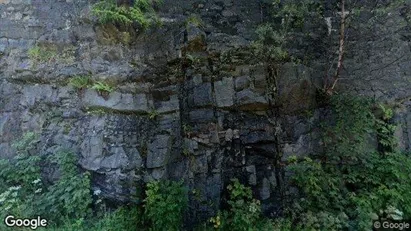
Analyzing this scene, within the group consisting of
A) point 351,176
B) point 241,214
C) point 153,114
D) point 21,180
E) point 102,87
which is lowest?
point 241,214

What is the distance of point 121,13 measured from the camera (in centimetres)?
493

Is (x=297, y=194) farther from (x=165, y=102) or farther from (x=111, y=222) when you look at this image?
(x=111, y=222)

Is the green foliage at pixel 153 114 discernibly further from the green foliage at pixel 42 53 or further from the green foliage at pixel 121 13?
the green foliage at pixel 42 53

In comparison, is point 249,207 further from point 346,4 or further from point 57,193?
point 346,4

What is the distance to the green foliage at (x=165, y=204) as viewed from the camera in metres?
4.16

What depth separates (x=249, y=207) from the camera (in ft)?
14.3

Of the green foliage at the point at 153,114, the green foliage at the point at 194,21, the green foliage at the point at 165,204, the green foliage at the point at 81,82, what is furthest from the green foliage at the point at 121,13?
the green foliage at the point at 165,204

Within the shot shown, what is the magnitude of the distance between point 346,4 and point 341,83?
1.38 m

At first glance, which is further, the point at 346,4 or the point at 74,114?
the point at 346,4

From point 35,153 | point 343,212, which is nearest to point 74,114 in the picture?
point 35,153

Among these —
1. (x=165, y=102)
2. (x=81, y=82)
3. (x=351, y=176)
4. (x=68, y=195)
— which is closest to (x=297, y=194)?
(x=351, y=176)

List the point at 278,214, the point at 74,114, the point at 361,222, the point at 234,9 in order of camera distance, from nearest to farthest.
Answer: the point at 361,222 < the point at 278,214 < the point at 74,114 < the point at 234,9

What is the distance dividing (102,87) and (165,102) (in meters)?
0.89

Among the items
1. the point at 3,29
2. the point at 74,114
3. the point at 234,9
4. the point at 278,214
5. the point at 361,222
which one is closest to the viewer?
the point at 361,222
